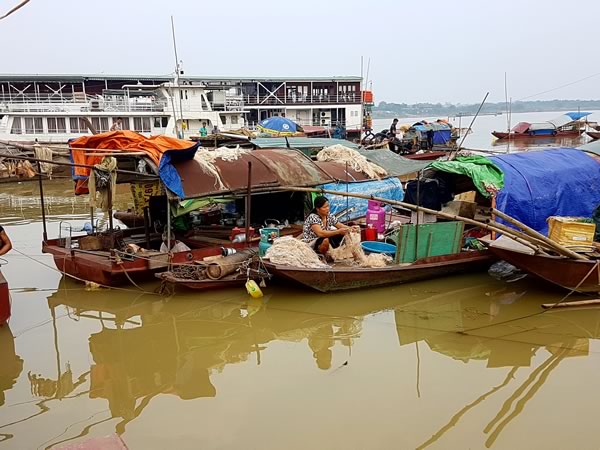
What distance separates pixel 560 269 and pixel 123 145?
6.70 metres

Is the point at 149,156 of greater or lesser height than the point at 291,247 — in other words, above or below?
above

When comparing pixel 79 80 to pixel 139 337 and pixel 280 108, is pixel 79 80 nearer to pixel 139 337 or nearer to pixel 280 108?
pixel 280 108

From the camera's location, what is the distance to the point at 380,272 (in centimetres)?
806

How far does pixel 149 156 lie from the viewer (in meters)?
8.12

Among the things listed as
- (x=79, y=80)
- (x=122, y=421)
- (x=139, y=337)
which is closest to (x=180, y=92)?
(x=79, y=80)

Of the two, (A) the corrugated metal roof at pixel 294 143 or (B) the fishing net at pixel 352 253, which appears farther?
(A) the corrugated metal roof at pixel 294 143

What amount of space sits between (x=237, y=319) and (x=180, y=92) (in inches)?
846

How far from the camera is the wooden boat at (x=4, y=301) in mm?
6613

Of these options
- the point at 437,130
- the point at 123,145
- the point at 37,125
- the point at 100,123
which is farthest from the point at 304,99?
the point at 123,145

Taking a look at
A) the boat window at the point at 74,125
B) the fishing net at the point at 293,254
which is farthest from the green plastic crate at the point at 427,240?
the boat window at the point at 74,125

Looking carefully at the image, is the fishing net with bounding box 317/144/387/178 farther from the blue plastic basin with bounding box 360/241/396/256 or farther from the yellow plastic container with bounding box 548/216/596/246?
the yellow plastic container with bounding box 548/216/596/246

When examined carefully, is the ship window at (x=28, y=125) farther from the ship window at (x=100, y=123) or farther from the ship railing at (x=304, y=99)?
the ship railing at (x=304, y=99)

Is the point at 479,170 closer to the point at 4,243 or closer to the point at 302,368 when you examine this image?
the point at 302,368

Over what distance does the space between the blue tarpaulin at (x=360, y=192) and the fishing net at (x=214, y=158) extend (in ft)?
6.38
